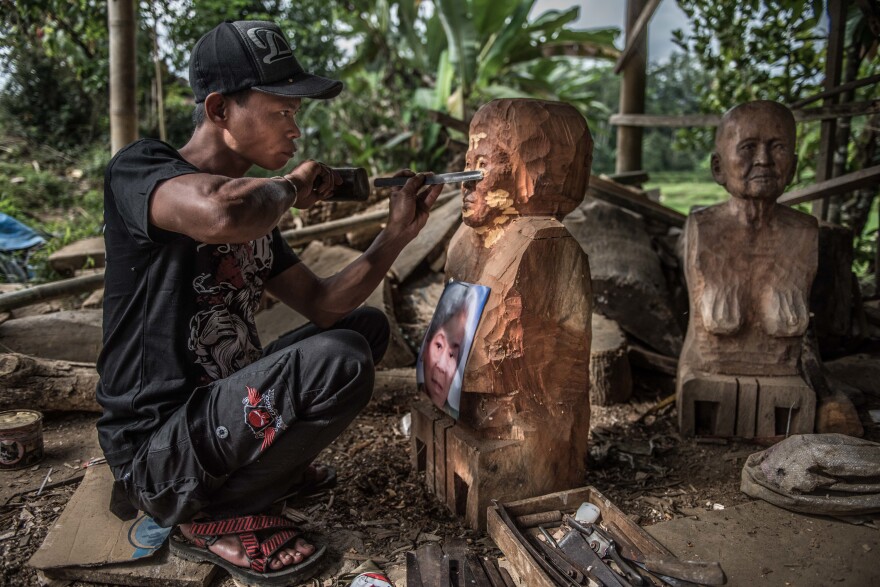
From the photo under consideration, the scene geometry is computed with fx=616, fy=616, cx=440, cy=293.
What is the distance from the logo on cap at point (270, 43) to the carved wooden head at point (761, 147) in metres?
2.05

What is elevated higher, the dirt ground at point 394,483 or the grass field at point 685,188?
the grass field at point 685,188

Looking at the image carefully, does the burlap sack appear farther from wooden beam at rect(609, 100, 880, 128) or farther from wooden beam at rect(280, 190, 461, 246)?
wooden beam at rect(280, 190, 461, 246)

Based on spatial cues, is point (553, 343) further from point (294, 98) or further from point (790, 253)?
point (790, 253)

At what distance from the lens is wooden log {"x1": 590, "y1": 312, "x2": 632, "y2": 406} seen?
327 cm

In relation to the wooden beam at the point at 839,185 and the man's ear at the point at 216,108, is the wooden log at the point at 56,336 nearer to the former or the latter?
the man's ear at the point at 216,108

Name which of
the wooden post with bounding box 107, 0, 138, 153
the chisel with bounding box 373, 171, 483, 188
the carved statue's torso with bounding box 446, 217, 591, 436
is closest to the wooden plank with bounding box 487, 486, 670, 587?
the carved statue's torso with bounding box 446, 217, 591, 436

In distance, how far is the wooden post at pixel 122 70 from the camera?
4.23 m

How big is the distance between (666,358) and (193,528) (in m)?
2.66

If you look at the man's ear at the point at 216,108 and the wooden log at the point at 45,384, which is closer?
the man's ear at the point at 216,108

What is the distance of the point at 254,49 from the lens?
71.4 inches

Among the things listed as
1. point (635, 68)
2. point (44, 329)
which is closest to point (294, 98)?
point (44, 329)

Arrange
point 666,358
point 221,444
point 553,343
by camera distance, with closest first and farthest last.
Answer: point 221,444 → point 553,343 → point 666,358

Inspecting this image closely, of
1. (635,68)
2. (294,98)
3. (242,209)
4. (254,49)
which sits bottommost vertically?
(242,209)

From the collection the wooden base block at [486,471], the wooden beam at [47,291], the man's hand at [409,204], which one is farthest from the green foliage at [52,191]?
the wooden base block at [486,471]
